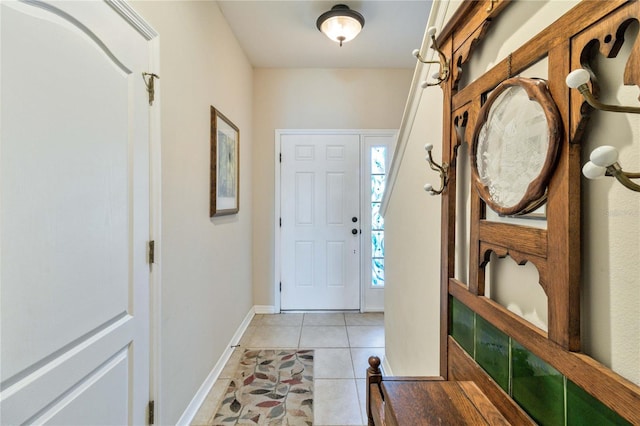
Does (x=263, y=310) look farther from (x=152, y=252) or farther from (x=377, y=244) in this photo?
(x=152, y=252)

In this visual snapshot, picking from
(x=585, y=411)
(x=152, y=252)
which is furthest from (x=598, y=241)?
(x=152, y=252)

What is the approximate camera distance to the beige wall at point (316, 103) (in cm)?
343

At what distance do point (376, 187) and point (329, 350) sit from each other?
1.83 meters

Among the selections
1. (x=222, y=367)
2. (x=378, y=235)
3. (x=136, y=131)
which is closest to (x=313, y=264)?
(x=378, y=235)

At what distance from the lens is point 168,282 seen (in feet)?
4.97

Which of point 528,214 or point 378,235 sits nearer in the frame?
point 528,214

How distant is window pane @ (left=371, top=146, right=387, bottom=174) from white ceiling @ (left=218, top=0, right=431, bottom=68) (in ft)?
3.05

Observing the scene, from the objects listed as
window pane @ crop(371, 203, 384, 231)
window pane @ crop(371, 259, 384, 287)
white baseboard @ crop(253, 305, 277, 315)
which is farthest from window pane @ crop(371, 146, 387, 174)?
white baseboard @ crop(253, 305, 277, 315)

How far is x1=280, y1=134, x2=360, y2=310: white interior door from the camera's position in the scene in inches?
136

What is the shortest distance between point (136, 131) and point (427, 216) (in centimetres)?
128

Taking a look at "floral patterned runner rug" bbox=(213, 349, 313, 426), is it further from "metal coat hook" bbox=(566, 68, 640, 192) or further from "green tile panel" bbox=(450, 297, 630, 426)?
"metal coat hook" bbox=(566, 68, 640, 192)

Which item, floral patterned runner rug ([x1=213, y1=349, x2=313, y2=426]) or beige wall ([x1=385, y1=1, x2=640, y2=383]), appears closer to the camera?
beige wall ([x1=385, y1=1, x2=640, y2=383])

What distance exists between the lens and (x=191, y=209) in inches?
71.2

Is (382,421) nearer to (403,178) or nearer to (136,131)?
(403,178)
